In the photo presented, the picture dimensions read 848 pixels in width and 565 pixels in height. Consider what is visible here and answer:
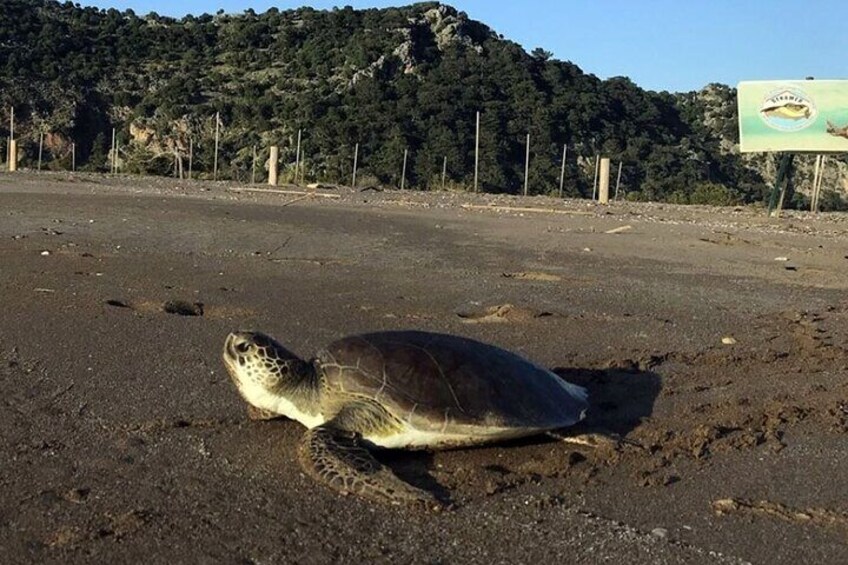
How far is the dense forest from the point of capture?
39.4 m

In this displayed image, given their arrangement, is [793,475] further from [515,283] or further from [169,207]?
[169,207]

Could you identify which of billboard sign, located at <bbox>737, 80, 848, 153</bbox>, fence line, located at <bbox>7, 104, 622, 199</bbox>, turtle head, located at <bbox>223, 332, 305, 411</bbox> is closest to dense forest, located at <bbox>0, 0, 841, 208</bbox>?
fence line, located at <bbox>7, 104, 622, 199</bbox>

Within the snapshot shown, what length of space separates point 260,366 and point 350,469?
2.29 feet

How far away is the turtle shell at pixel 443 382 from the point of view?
11.9 ft

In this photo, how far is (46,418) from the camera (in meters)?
3.93

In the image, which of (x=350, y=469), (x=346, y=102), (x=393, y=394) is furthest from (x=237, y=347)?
(x=346, y=102)

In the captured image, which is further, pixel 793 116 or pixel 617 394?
pixel 793 116

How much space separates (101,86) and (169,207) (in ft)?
138

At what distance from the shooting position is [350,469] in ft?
10.7

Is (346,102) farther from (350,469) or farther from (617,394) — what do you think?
(350,469)

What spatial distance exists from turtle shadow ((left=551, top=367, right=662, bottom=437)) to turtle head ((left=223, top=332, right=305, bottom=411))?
1.30 m

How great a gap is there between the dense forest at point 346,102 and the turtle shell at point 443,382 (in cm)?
2736

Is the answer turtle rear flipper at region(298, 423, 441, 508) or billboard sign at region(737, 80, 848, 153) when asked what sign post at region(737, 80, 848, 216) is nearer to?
billboard sign at region(737, 80, 848, 153)

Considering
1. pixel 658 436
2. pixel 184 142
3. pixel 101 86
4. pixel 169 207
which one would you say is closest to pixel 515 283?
pixel 658 436
